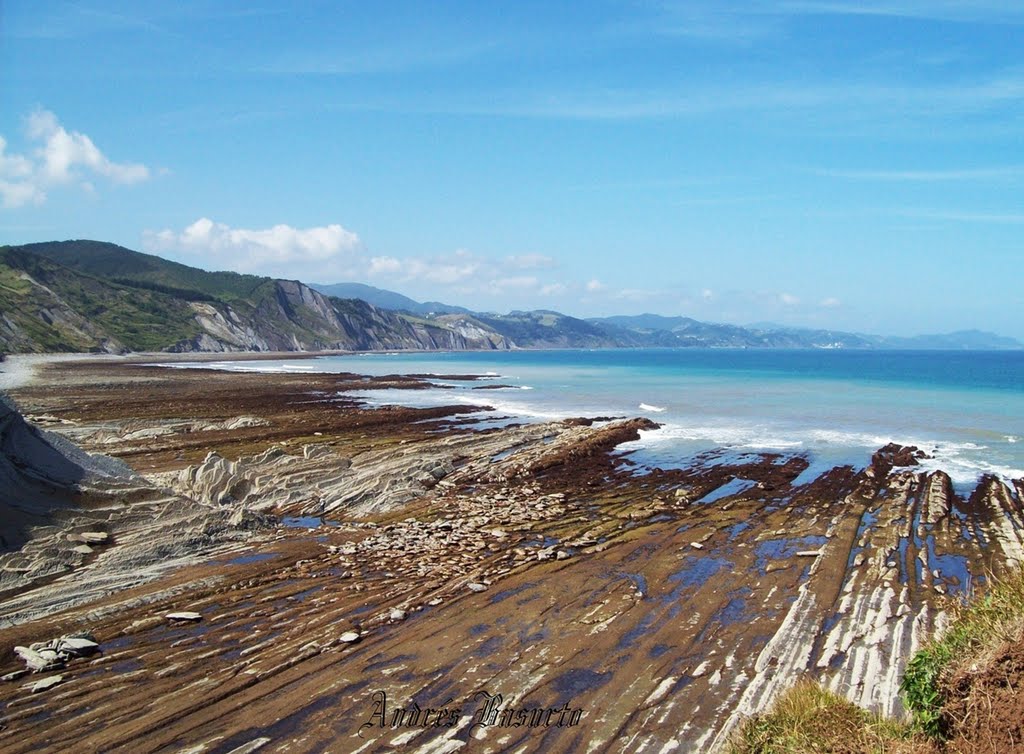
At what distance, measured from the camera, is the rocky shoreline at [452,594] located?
30.9 feet

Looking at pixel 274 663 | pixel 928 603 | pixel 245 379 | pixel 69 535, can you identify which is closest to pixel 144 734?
pixel 274 663

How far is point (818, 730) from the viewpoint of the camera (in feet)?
23.8

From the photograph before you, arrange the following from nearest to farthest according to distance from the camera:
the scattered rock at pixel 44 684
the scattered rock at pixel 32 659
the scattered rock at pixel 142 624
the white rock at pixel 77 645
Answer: the scattered rock at pixel 44 684, the scattered rock at pixel 32 659, the white rock at pixel 77 645, the scattered rock at pixel 142 624

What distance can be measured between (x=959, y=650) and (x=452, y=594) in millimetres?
9637

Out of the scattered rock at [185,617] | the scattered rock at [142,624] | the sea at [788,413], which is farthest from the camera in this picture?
the sea at [788,413]

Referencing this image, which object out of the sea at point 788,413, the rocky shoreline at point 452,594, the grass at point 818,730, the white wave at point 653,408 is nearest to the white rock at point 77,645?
the rocky shoreline at point 452,594

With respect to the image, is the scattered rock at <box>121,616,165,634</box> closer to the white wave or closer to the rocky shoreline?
the rocky shoreline

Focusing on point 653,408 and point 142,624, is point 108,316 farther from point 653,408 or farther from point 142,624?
point 142,624

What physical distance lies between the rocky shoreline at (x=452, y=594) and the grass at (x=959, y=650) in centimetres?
A: 283

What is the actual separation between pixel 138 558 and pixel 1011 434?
156 ft

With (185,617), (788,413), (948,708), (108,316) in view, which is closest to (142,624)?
(185,617)

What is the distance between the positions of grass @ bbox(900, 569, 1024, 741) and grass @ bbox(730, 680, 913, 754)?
328mm

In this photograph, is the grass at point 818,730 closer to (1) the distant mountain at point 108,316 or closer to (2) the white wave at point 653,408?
(2) the white wave at point 653,408

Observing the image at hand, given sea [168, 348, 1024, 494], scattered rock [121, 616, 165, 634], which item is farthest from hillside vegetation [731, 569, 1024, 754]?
sea [168, 348, 1024, 494]
